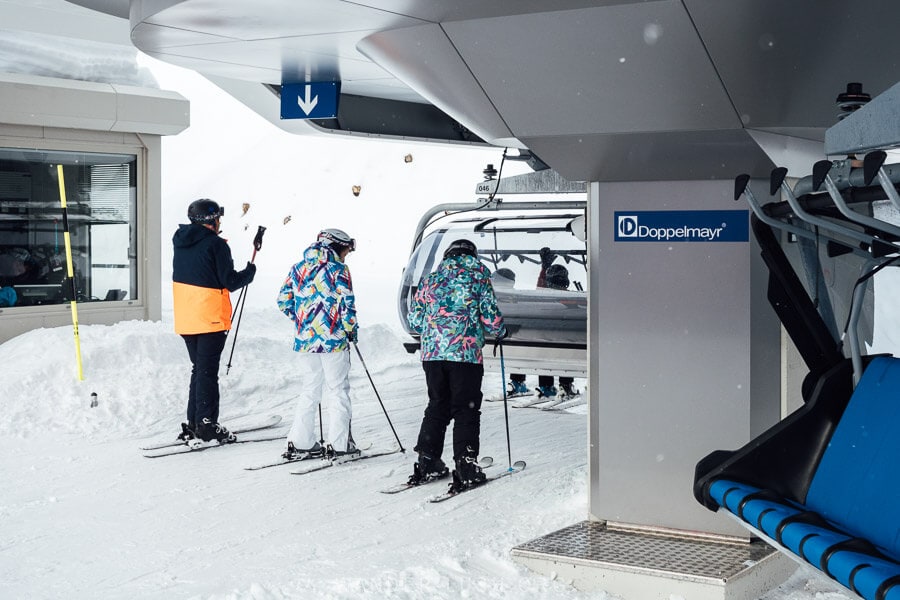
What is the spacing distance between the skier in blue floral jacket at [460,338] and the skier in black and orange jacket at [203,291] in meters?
2.02

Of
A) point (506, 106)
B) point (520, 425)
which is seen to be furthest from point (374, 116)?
point (506, 106)

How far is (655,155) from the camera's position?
17.4ft

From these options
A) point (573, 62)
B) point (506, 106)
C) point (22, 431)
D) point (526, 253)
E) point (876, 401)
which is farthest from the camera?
point (526, 253)

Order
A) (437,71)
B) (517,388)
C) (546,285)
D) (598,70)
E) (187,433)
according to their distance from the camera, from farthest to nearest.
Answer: (517,388), (546,285), (187,433), (437,71), (598,70)

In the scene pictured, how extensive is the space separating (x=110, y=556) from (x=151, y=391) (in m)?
4.89

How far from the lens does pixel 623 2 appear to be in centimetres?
435

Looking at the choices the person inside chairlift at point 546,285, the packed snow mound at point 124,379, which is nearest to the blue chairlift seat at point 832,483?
the packed snow mound at point 124,379

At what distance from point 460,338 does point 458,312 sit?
17 cm

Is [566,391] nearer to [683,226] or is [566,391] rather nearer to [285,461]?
[285,461]

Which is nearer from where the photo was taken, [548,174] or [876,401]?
[876,401]

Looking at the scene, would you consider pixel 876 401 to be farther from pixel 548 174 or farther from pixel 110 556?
pixel 548 174

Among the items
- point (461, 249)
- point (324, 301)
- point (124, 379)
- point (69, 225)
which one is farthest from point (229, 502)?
point (69, 225)

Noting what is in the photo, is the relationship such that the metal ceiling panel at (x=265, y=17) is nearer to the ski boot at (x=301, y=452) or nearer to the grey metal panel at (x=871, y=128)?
the grey metal panel at (x=871, y=128)

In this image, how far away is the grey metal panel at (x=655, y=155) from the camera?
5.07m
